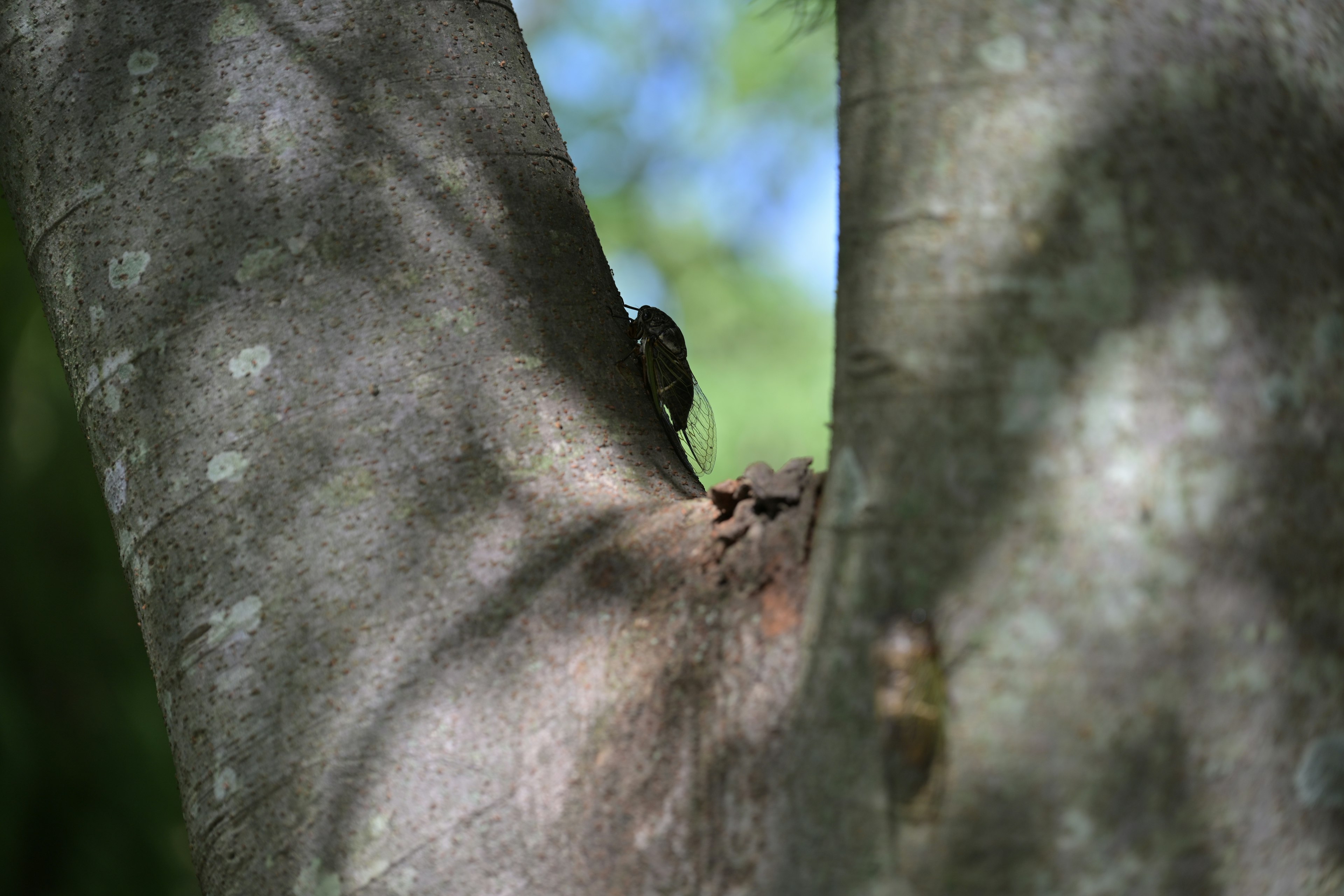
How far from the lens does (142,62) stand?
1.25 m

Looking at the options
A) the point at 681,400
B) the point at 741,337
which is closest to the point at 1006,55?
the point at 681,400

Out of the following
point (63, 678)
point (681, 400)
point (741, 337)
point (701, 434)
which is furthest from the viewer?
point (741, 337)

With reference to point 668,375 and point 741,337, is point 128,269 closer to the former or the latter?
point 668,375

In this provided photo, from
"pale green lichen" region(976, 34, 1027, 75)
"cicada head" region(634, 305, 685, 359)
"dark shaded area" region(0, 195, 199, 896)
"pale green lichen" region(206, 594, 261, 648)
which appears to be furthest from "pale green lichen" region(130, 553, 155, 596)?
"dark shaded area" region(0, 195, 199, 896)

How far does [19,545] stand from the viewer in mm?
3947

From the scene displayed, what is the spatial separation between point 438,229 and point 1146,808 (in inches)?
36.8

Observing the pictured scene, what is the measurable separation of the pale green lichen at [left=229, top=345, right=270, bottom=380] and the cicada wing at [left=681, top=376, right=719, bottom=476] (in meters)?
1.24

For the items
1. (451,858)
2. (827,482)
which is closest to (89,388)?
(451,858)

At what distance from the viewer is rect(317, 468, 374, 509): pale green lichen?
1054mm

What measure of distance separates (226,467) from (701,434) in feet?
5.55

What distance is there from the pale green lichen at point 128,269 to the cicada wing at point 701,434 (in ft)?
4.15

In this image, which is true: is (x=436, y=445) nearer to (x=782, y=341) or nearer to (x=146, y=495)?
(x=146, y=495)

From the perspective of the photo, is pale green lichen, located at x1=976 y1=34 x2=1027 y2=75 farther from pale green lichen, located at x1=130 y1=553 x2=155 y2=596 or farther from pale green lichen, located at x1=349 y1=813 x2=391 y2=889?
pale green lichen, located at x1=130 y1=553 x2=155 y2=596

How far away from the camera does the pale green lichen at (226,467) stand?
1.08 m
